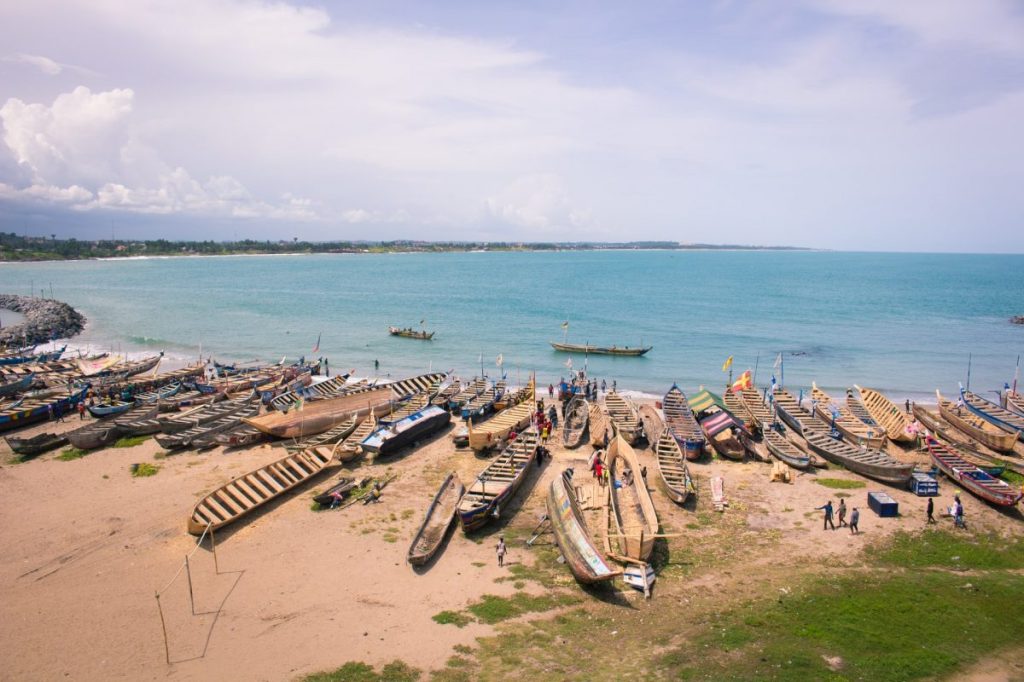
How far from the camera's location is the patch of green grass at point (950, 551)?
17766mm

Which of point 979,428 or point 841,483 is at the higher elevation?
point 979,428

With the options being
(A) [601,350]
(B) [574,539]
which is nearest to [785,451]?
(B) [574,539]

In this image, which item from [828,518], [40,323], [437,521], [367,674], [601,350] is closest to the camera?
[367,674]

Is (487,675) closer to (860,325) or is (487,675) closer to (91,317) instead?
(860,325)

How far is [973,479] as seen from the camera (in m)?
22.6

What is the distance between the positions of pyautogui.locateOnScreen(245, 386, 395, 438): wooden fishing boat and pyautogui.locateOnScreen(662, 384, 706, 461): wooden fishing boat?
611 inches

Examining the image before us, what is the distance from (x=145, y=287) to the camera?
122438 mm

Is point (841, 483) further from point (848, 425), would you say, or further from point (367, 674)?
point (367, 674)

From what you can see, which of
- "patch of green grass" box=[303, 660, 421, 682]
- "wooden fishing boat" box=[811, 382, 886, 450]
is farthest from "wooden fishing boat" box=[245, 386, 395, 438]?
"wooden fishing boat" box=[811, 382, 886, 450]

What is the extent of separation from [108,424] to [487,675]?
2576 centimetres

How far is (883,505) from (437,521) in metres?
15.8

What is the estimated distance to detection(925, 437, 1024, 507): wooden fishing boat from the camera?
69.5ft

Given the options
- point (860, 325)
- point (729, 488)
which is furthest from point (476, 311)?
point (729, 488)

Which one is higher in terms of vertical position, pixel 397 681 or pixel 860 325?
pixel 860 325
